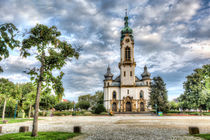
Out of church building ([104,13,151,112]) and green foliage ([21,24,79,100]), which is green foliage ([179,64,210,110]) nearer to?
church building ([104,13,151,112])

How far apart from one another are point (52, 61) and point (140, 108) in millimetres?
48703

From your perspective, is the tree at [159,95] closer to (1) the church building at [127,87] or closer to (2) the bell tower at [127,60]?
(1) the church building at [127,87]

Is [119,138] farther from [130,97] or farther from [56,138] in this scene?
[130,97]

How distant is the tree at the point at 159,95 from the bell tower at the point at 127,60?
42.9 ft

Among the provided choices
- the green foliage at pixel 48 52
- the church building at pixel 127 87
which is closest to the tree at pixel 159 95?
the church building at pixel 127 87

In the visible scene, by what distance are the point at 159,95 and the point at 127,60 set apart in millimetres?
20393

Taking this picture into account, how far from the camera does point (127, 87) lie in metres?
54.7

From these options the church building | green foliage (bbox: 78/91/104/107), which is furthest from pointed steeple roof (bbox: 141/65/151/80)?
green foliage (bbox: 78/91/104/107)

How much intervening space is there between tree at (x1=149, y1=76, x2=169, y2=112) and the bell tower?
42.9 feet

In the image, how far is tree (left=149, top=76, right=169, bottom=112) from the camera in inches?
1570

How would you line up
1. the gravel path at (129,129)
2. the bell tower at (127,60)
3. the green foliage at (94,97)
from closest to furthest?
the gravel path at (129,129), the bell tower at (127,60), the green foliage at (94,97)

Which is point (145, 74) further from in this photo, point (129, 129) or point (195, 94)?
point (129, 129)

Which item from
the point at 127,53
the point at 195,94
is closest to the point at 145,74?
the point at 127,53

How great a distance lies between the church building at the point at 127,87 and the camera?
53188 mm
